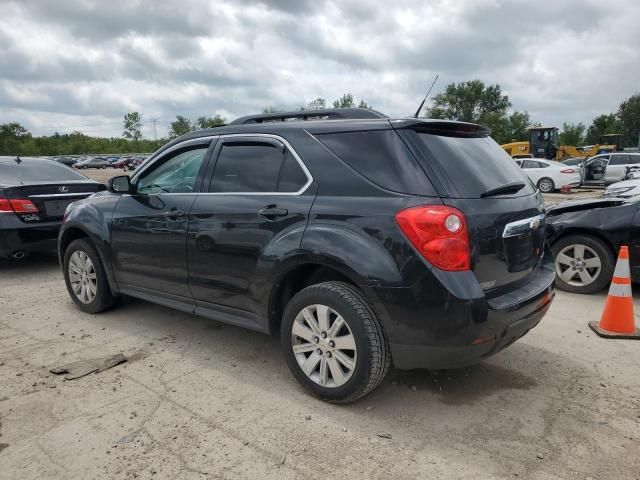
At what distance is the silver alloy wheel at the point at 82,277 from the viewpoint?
15.7ft

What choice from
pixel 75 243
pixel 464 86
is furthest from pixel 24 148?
pixel 75 243

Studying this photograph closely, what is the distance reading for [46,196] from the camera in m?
6.57

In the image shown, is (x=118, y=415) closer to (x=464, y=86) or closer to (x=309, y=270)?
(x=309, y=270)

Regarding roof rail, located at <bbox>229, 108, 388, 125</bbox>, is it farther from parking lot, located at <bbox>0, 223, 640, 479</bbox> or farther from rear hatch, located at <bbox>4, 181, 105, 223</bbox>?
rear hatch, located at <bbox>4, 181, 105, 223</bbox>

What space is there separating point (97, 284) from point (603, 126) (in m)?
93.6

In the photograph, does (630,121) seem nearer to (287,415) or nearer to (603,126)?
(603,126)

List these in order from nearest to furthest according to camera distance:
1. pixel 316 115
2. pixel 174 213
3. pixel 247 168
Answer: pixel 247 168 → pixel 316 115 → pixel 174 213

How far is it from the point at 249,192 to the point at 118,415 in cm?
164

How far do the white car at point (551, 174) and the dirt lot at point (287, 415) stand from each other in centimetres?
1784

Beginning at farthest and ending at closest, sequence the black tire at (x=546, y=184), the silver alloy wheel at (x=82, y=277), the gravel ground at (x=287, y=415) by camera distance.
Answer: the black tire at (x=546, y=184), the silver alloy wheel at (x=82, y=277), the gravel ground at (x=287, y=415)

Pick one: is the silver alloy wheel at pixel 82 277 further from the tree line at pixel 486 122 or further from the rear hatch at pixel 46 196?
the tree line at pixel 486 122

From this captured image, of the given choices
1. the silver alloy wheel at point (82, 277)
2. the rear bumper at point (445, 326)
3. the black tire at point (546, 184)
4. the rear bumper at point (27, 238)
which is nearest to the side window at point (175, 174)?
the silver alloy wheel at point (82, 277)

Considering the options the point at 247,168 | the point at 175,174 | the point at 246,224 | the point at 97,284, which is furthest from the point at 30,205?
the point at 246,224

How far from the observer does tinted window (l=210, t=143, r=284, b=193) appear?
3.38 meters
